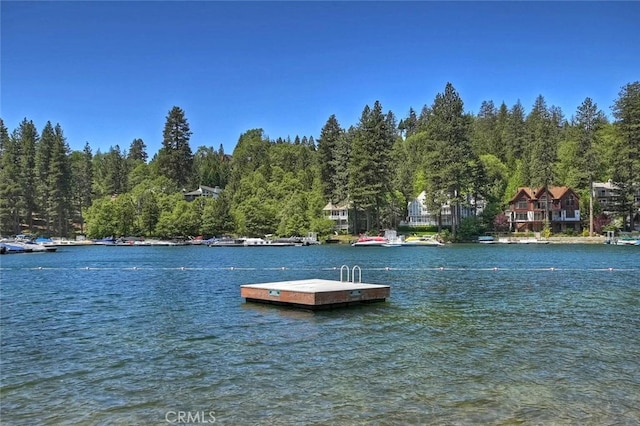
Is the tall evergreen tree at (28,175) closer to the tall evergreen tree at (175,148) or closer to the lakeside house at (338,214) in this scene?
the tall evergreen tree at (175,148)

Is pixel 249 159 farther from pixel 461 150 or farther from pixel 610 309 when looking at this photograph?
pixel 610 309

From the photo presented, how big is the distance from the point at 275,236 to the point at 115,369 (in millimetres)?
A: 103571

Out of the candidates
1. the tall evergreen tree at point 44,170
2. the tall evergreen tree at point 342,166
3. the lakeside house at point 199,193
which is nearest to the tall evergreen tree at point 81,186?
the tall evergreen tree at point 44,170

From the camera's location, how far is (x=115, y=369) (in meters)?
14.5

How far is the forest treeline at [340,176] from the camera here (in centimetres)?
10162

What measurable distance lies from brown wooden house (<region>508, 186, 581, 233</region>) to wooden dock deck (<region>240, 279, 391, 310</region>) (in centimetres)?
9201

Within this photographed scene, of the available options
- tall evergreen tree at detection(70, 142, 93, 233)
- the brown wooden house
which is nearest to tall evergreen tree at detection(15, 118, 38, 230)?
tall evergreen tree at detection(70, 142, 93, 233)

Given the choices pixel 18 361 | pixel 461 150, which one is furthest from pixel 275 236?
pixel 18 361

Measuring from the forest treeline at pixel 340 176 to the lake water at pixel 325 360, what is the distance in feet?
250

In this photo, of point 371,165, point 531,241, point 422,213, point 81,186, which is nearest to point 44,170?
point 81,186

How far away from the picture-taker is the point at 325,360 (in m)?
15.2

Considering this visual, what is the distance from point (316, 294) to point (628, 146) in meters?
88.8

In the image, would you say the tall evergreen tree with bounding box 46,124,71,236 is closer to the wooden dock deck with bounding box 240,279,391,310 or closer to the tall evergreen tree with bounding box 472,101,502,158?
the tall evergreen tree with bounding box 472,101,502,158

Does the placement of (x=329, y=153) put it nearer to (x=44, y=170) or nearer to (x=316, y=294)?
(x=44, y=170)
